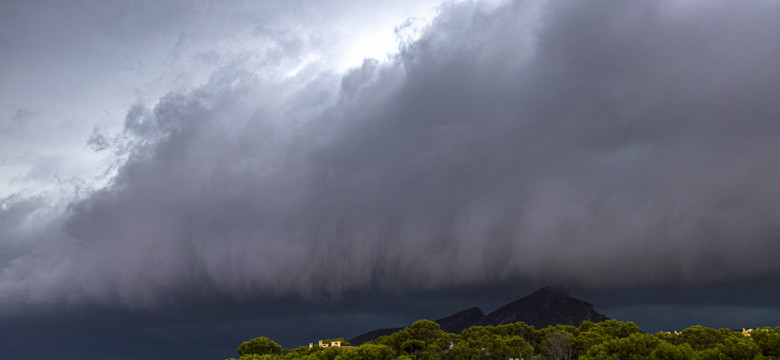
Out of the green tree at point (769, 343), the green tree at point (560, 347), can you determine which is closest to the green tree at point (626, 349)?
the green tree at point (769, 343)

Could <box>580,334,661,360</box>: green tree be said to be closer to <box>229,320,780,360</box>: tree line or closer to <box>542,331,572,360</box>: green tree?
<box>229,320,780,360</box>: tree line

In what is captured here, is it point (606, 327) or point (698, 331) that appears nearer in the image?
point (698, 331)

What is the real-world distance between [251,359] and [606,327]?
134 m

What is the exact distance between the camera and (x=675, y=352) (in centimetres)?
11181

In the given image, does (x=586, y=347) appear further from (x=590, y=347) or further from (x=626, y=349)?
(x=626, y=349)

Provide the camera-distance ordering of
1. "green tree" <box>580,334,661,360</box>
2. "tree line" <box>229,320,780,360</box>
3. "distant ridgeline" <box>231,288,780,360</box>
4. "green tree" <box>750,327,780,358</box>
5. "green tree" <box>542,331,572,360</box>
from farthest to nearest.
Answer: "green tree" <box>542,331,572,360</box> → "green tree" <box>580,334,661,360</box> → "distant ridgeline" <box>231,288,780,360</box> → "tree line" <box>229,320,780,360</box> → "green tree" <box>750,327,780,358</box>

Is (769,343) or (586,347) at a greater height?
(769,343)

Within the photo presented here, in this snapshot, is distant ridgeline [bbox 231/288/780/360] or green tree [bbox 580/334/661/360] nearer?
distant ridgeline [bbox 231/288/780/360]

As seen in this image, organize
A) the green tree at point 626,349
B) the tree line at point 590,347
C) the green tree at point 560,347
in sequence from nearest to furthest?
the tree line at point 590,347 → the green tree at point 626,349 → the green tree at point 560,347

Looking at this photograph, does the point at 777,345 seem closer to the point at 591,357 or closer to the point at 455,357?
the point at 591,357

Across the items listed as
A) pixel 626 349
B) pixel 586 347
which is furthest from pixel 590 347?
pixel 626 349

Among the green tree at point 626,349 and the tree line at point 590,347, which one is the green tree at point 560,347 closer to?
the tree line at point 590,347

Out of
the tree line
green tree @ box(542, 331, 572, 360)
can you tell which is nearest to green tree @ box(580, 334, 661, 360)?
the tree line

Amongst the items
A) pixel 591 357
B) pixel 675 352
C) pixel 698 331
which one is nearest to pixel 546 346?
pixel 698 331
